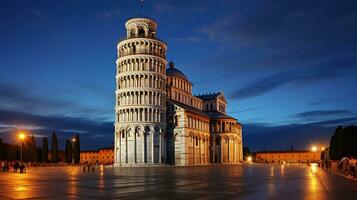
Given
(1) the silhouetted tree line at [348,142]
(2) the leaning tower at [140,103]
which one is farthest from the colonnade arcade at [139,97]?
(1) the silhouetted tree line at [348,142]

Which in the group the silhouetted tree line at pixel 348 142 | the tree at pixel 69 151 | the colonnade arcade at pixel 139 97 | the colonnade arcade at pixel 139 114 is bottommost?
the tree at pixel 69 151

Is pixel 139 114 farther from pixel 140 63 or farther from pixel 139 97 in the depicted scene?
pixel 140 63

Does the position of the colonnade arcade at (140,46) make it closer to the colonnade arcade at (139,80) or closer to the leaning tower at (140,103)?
the leaning tower at (140,103)

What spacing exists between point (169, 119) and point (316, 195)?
77849 millimetres

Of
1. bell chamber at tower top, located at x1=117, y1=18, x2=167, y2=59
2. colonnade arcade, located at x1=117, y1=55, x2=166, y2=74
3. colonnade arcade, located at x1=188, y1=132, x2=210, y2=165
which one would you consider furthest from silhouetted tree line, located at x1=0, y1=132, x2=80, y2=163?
colonnade arcade, located at x1=188, y1=132, x2=210, y2=165

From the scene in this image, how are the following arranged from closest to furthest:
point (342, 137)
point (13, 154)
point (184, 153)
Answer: point (342, 137), point (184, 153), point (13, 154)

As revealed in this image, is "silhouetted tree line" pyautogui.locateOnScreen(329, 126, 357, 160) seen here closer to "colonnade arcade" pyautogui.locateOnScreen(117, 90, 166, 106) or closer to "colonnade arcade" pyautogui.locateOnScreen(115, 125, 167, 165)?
"colonnade arcade" pyautogui.locateOnScreen(115, 125, 167, 165)

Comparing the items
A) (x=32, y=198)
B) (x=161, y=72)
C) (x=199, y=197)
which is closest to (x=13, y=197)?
(x=32, y=198)

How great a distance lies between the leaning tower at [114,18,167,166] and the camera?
87750 mm

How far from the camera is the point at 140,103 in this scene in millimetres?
88688

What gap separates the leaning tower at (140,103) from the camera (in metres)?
87.8

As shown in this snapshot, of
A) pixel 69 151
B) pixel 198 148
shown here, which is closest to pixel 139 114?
pixel 198 148

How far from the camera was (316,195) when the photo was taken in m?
20.4

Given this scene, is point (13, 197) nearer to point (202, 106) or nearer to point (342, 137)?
point (342, 137)
